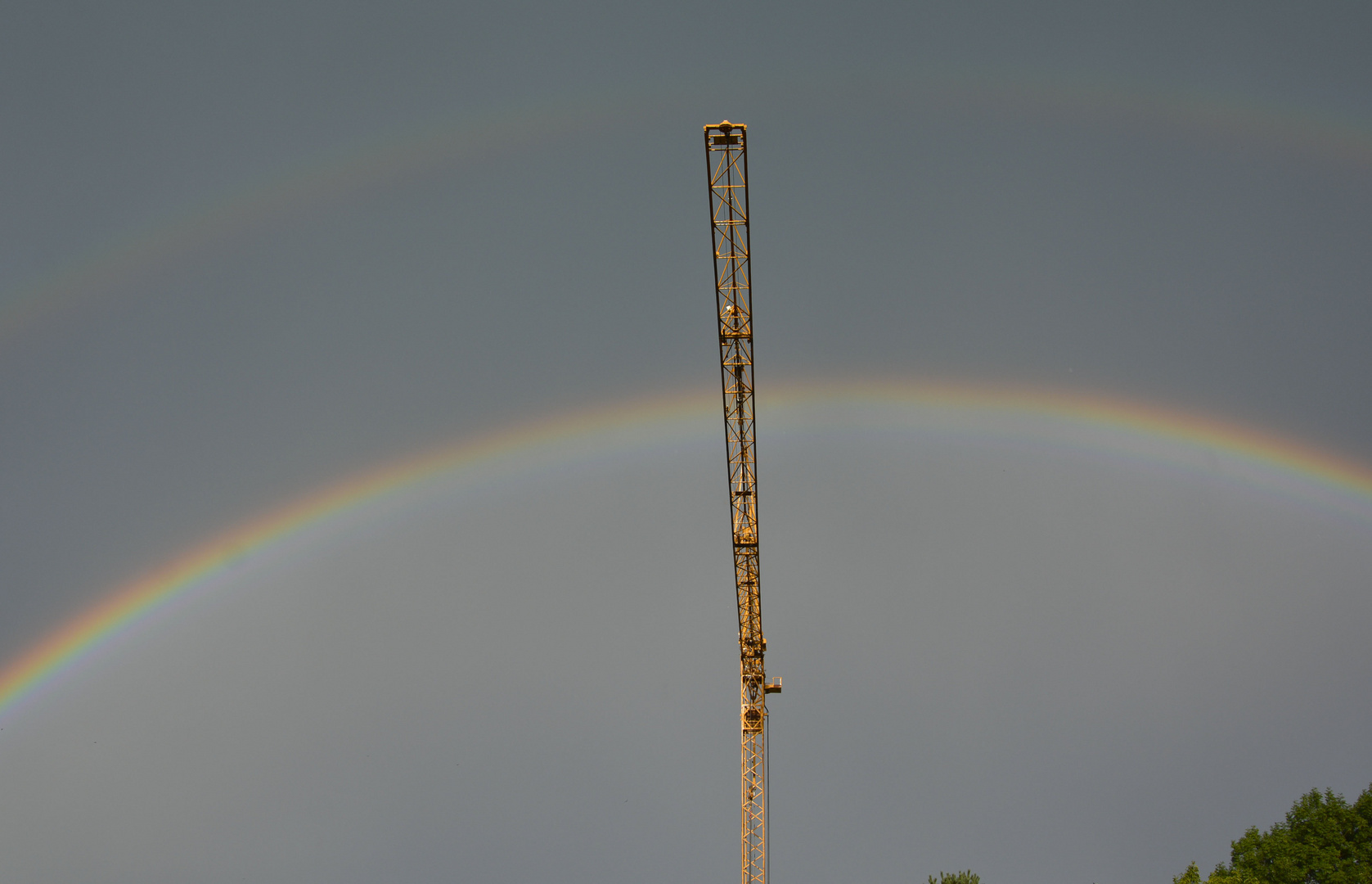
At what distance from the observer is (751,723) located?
255 ft

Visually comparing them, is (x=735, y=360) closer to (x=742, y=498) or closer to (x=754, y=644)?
(x=742, y=498)

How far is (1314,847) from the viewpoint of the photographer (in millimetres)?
63781

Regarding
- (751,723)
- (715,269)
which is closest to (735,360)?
(715,269)

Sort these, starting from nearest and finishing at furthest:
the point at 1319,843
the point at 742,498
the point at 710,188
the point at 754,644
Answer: the point at 710,188
the point at 1319,843
the point at 742,498
the point at 754,644

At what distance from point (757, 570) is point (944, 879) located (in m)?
18.6

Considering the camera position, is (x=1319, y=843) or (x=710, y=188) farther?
(x=1319, y=843)

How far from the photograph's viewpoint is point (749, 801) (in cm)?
7944

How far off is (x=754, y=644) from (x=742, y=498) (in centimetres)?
994

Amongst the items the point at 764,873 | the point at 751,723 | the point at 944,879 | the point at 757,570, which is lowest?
the point at 944,879

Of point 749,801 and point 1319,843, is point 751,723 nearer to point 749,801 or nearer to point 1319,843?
point 749,801

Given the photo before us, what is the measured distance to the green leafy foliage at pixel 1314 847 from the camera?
62.8 m

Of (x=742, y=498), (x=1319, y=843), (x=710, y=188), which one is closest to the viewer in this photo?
(x=710, y=188)

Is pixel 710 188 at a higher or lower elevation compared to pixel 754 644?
higher

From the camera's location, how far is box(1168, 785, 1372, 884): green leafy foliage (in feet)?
206
